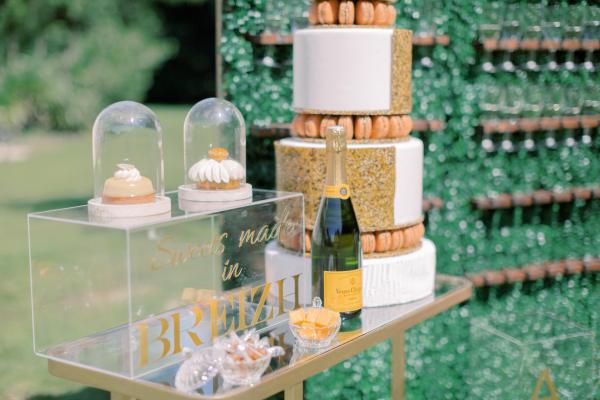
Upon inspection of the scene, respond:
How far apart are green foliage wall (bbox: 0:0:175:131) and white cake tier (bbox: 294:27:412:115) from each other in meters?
9.47

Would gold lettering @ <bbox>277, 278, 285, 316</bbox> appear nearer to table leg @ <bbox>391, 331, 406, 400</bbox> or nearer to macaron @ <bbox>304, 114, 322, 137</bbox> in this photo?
macaron @ <bbox>304, 114, 322, 137</bbox>

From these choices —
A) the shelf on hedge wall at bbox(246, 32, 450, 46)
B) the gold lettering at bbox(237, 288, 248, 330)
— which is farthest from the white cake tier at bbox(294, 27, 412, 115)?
the shelf on hedge wall at bbox(246, 32, 450, 46)

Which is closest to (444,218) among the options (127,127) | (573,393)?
(573,393)

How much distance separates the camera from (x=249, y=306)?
1596mm

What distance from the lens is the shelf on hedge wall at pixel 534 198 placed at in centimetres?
288

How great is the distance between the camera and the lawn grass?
3.81 metres

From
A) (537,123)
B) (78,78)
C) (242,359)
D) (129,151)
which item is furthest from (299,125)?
(78,78)

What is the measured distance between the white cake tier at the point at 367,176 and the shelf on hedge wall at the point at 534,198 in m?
1.05

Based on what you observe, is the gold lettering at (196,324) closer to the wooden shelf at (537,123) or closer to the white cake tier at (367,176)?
the white cake tier at (367,176)

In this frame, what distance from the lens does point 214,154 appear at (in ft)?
5.36

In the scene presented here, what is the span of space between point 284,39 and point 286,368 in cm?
149

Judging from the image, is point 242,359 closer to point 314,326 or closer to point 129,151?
point 314,326

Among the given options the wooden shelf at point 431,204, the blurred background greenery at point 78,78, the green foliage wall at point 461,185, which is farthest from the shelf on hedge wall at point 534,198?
the blurred background greenery at point 78,78

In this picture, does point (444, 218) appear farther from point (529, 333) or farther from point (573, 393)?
point (573, 393)
